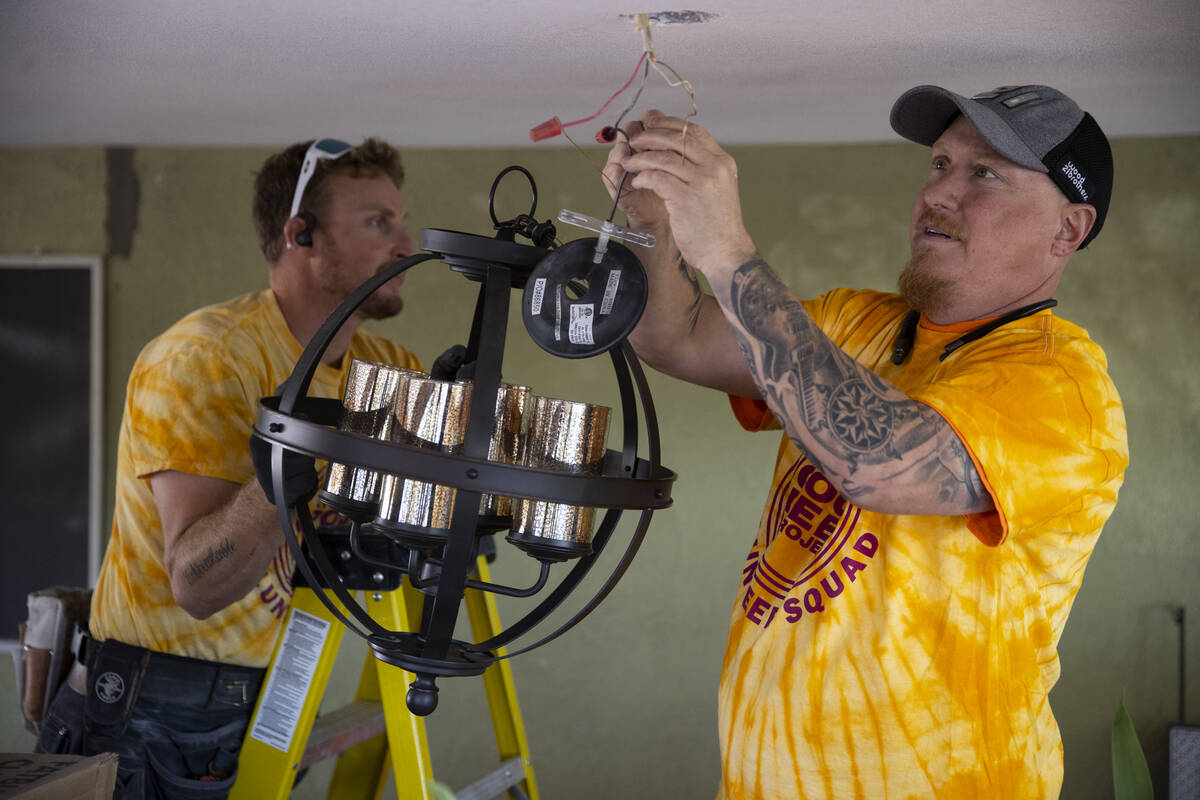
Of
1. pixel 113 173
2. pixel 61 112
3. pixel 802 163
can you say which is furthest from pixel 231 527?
pixel 113 173

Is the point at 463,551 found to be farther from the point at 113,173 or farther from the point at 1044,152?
the point at 113,173

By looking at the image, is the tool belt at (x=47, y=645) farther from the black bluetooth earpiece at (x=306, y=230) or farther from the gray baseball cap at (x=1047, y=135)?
the gray baseball cap at (x=1047, y=135)

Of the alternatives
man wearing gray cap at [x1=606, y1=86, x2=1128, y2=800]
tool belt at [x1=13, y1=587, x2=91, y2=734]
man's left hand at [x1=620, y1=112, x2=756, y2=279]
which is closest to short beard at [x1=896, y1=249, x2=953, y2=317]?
man wearing gray cap at [x1=606, y1=86, x2=1128, y2=800]

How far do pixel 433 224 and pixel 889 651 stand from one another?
255 centimetres

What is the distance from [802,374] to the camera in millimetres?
→ 1104

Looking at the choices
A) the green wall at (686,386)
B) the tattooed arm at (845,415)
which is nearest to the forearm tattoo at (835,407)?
the tattooed arm at (845,415)

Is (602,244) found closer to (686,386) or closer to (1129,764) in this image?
(1129,764)

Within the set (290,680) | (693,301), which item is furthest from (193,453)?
(693,301)

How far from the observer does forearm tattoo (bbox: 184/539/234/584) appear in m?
1.58

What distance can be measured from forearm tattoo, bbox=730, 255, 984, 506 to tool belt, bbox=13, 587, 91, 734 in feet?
5.27

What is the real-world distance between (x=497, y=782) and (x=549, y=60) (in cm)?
145

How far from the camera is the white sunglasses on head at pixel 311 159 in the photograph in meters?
2.15

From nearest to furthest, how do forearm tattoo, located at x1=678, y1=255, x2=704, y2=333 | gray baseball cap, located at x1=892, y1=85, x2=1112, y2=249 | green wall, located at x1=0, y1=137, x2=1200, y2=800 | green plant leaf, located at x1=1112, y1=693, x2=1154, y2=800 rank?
green plant leaf, located at x1=1112, y1=693, x2=1154, y2=800 → gray baseball cap, located at x1=892, y1=85, x2=1112, y2=249 → forearm tattoo, located at x1=678, y1=255, x2=704, y2=333 → green wall, located at x1=0, y1=137, x2=1200, y2=800

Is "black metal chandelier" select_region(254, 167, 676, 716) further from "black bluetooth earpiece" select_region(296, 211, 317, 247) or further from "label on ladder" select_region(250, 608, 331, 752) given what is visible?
"black bluetooth earpiece" select_region(296, 211, 317, 247)
